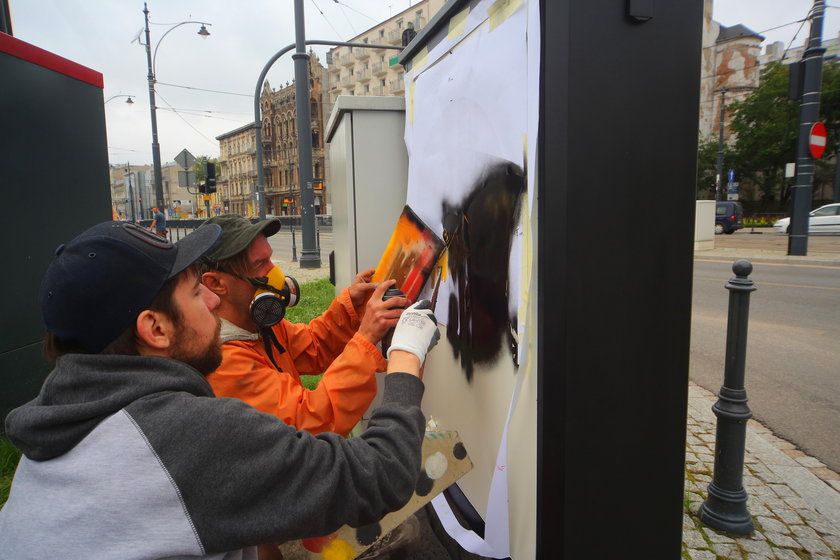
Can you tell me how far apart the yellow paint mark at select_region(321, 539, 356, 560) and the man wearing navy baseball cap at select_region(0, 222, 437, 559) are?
0.36m

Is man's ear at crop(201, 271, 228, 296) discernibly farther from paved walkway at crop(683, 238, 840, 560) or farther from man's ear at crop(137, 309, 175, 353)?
paved walkway at crop(683, 238, 840, 560)

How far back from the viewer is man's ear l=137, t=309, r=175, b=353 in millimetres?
1167

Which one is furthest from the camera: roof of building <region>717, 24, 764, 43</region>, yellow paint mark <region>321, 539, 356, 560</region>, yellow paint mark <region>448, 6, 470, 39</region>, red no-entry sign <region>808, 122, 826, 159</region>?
roof of building <region>717, 24, 764, 43</region>

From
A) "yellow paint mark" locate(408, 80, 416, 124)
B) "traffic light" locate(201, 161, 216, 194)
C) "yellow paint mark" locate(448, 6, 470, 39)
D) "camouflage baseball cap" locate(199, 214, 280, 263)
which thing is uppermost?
"traffic light" locate(201, 161, 216, 194)

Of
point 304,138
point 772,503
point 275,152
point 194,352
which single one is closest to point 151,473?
point 194,352

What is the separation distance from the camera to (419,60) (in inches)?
75.6

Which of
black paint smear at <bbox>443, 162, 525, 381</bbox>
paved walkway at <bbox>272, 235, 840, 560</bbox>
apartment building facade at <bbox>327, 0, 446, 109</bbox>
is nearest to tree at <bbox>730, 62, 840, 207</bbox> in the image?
apartment building facade at <bbox>327, 0, 446, 109</bbox>

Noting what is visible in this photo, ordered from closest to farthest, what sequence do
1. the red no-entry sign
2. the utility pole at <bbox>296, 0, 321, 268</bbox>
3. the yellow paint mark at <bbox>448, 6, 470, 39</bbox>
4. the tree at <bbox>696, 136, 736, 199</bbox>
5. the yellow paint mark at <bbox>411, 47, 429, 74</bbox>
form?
1. the yellow paint mark at <bbox>448, 6, 470, 39</bbox>
2. the yellow paint mark at <bbox>411, 47, 429, 74</bbox>
3. the utility pole at <bbox>296, 0, 321, 268</bbox>
4. the red no-entry sign
5. the tree at <bbox>696, 136, 736, 199</bbox>

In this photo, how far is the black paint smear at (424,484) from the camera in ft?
5.18

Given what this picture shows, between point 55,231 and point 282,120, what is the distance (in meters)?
75.0

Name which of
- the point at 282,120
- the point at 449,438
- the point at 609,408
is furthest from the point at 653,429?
the point at 282,120

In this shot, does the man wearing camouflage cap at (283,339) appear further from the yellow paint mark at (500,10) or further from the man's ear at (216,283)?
the yellow paint mark at (500,10)

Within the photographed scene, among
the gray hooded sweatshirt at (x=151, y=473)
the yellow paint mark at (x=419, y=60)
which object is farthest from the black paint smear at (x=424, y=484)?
the yellow paint mark at (x=419, y=60)

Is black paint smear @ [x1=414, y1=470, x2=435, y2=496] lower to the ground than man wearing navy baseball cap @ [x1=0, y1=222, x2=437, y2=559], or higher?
lower
